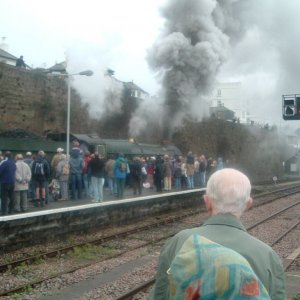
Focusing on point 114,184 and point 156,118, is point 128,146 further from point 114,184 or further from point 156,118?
point 156,118

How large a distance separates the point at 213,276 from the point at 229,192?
546mm

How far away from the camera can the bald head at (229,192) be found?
1915 millimetres

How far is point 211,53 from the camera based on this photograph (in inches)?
1124

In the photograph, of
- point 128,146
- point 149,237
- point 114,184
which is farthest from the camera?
point 128,146

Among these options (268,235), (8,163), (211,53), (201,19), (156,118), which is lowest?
(268,235)

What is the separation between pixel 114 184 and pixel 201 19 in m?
15.8

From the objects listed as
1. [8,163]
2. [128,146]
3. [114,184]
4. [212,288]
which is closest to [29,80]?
[128,146]

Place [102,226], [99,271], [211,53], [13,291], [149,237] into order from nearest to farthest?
[13,291] < [99,271] < [149,237] < [102,226] < [211,53]

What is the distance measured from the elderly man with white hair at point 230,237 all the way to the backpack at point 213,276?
300 millimetres

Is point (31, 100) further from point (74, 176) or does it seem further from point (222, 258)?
point (222, 258)

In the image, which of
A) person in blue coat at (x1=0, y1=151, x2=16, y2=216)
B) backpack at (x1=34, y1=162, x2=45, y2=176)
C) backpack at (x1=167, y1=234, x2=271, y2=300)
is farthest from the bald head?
backpack at (x1=34, y1=162, x2=45, y2=176)

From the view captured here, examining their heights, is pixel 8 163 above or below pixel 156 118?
below

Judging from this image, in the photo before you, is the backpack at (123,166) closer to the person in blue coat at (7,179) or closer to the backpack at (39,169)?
the backpack at (39,169)

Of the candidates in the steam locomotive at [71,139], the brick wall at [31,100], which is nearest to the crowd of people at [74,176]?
the steam locomotive at [71,139]
